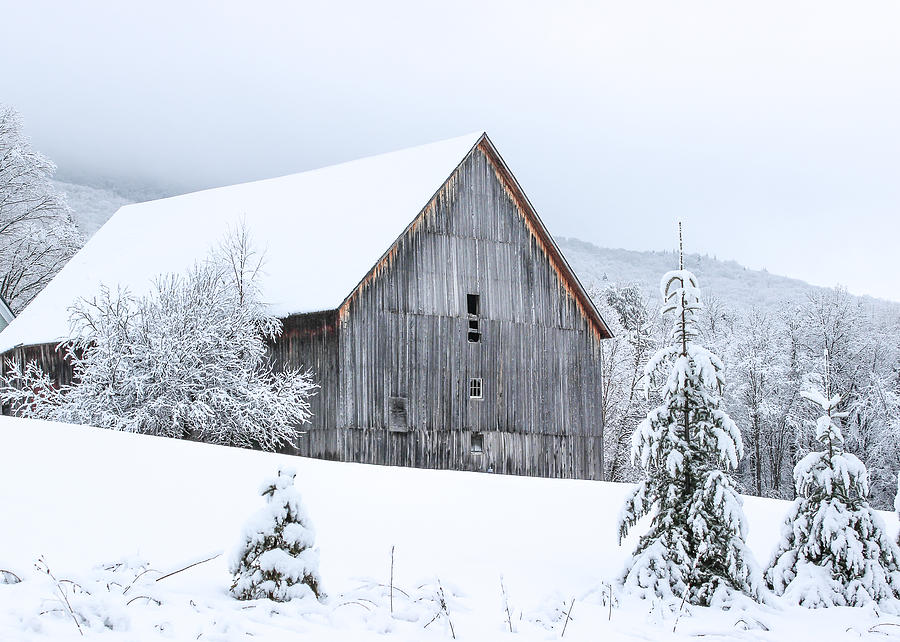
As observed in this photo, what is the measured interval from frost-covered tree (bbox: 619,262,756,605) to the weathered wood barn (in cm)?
1430

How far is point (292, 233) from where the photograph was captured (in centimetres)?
3278

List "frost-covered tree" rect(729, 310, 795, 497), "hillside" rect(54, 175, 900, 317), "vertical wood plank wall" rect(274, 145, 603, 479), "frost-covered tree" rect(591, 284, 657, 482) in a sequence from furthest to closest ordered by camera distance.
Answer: "hillside" rect(54, 175, 900, 317)
"frost-covered tree" rect(729, 310, 795, 497)
"frost-covered tree" rect(591, 284, 657, 482)
"vertical wood plank wall" rect(274, 145, 603, 479)

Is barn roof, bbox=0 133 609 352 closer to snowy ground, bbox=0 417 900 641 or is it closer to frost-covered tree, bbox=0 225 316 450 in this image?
frost-covered tree, bbox=0 225 316 450

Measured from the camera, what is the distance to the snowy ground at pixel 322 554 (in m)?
9.44

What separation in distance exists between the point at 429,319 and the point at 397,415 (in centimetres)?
287

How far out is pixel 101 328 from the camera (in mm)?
27297

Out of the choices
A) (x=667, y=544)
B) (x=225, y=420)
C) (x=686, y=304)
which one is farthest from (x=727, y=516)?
(x=225, y=420)

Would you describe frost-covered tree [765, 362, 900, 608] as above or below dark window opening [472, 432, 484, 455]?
below

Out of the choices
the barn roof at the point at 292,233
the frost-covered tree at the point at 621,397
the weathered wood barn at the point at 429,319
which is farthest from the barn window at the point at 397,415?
the frost-covered tree at the point at 621,397

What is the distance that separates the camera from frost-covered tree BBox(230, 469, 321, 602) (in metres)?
10.3

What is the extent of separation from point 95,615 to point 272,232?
25.4 metres

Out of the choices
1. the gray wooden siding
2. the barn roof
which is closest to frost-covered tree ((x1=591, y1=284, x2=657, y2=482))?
the gray wooden siding

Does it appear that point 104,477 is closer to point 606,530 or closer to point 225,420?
point 606,530

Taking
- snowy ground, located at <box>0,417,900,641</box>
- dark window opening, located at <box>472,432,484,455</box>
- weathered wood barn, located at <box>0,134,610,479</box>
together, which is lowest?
snowy ground, located at <box>0,417,900,641</box>
